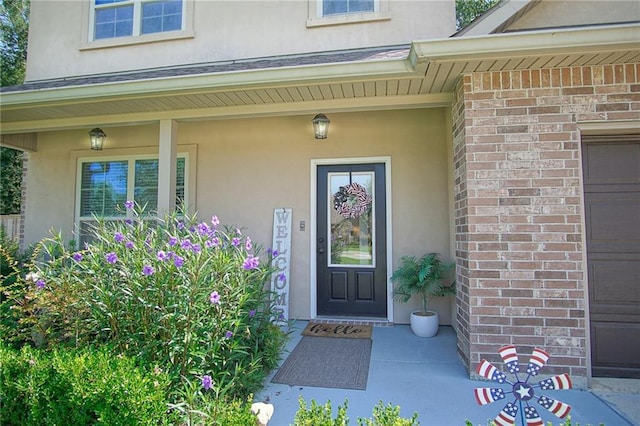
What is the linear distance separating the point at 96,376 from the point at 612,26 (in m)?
4.42

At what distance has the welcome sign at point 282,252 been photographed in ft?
16.0

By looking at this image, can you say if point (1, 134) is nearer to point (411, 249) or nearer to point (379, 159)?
point (379, 159)

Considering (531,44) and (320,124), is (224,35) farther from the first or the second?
(531,44)

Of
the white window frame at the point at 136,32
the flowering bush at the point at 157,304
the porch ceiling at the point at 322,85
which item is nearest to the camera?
the flowering bush at the point at 157,304

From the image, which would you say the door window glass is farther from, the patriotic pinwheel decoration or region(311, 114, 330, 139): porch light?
the patriotic pinwheel decoration

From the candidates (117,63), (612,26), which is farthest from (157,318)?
(117,63)

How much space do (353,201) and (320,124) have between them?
1.17 metres

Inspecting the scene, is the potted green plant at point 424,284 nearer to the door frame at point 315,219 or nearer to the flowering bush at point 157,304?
the door frame at point 315,219

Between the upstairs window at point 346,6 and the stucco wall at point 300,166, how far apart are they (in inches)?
61.0

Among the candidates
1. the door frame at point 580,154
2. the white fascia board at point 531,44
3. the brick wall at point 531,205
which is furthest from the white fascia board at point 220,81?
the door frame at point 580,154

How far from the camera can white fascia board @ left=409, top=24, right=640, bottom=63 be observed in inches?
107

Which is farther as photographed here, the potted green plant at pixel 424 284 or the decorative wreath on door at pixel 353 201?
the decorative wreath on door at pixel 353 201

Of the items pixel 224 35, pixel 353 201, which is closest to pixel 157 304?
pixel 353 201

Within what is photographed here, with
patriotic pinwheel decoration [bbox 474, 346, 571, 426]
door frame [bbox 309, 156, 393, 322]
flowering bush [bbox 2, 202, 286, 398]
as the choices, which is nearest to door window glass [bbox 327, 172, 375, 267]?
door frame [bbox 309, 156, 393, 322]
